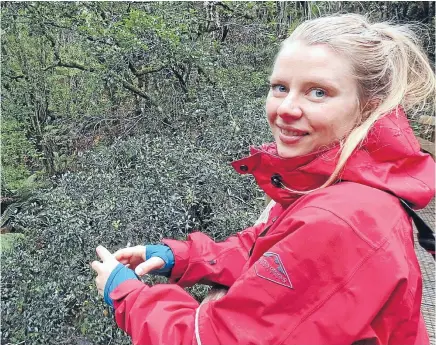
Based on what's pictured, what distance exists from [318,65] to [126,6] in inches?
191

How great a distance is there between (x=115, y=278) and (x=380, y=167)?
3.11 feet

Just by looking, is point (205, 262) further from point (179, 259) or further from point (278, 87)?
point (278, 87)

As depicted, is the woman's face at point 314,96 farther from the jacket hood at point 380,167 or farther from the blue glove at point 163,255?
the blue glove at point 163,255

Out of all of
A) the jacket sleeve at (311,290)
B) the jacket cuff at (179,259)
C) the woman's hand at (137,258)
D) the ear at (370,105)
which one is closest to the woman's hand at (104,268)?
the woman's hand at (137,258)

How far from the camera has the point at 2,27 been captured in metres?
5.73

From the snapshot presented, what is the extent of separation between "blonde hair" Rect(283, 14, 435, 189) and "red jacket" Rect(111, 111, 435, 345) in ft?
0.15

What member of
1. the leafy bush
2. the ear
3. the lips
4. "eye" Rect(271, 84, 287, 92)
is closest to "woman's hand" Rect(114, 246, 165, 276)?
the lips

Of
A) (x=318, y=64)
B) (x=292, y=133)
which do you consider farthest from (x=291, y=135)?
(x=318, y=64)

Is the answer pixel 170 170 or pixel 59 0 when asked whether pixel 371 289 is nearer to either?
pixel 170 170

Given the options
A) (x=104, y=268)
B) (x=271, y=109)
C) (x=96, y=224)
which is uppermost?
(x=271, y=109)

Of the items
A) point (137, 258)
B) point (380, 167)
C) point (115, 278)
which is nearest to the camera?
point (380, 167)

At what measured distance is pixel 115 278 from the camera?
1524 millimetres

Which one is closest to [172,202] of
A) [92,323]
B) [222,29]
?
[92,323]

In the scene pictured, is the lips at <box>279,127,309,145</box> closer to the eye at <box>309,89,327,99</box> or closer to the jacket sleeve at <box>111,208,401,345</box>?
the eye at <box>309,89,327,99</box>
